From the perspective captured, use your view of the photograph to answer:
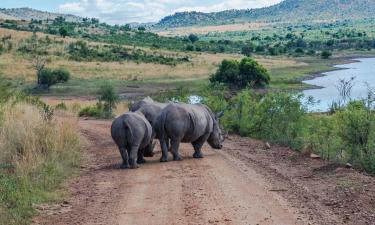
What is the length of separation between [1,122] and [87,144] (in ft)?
16.3

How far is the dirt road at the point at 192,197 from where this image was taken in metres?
10.6

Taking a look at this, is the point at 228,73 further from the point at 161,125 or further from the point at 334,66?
the point at 161,125

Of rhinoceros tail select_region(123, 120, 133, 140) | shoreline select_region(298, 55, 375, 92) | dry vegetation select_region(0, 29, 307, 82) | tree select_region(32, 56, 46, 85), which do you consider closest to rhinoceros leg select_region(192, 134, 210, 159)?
rhinoceros tail select_region(123, 120, 133, 140)

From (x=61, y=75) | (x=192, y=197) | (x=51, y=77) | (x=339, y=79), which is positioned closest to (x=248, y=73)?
(x=339, y=79)

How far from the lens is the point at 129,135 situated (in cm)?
1614

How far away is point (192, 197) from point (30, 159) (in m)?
4.04

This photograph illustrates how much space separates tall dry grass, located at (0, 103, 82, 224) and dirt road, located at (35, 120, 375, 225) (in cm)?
42

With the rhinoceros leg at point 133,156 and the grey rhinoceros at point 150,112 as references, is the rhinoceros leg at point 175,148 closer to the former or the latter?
the grey rhinoceros at point 150,112

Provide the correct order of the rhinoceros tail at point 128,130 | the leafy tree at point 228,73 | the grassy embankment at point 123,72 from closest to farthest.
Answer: the rhinoceros tail at point 128,130
the leafy tree at point 228,73
the grassy embankment at point 123,72

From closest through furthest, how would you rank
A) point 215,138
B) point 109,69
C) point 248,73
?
point 215,138
point 248,73
point 109,69

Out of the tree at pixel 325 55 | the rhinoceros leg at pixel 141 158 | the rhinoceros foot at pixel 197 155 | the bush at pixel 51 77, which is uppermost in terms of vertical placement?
the rhinoceros leg at pixel 141 158

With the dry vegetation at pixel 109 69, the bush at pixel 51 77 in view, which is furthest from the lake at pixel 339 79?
the bush at pixel 51 77

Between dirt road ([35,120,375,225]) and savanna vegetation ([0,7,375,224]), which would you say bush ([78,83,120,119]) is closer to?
savanna vegetation ([0,7,375,224])

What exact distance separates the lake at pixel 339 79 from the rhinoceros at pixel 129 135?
107 feet
